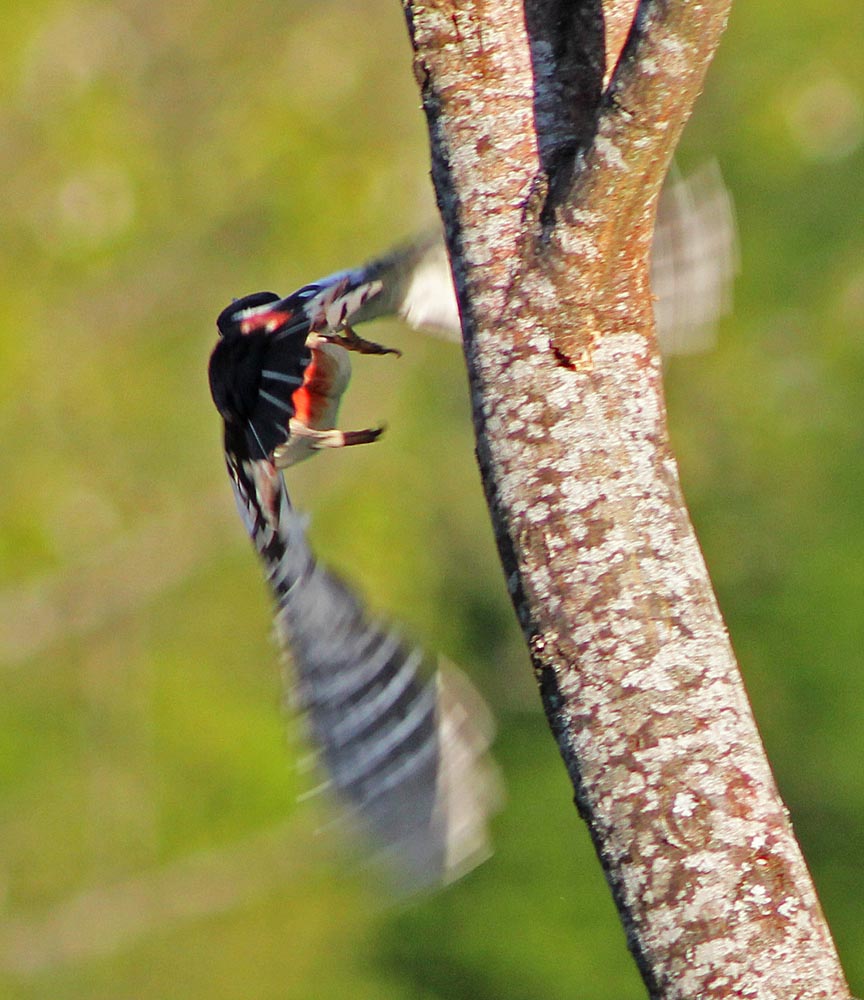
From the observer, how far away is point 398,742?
133cm

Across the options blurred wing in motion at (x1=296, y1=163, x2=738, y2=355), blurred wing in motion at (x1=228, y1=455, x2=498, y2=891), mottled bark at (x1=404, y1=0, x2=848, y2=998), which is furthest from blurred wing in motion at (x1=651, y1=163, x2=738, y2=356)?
blurred wing in motion at (x1=228, y1=455, x2=498, y2=891)

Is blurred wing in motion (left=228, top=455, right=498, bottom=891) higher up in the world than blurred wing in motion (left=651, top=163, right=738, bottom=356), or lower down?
lower down

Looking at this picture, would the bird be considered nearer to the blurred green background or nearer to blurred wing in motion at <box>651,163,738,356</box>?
blurred wing in motion at <box>651,163,738,356</box>

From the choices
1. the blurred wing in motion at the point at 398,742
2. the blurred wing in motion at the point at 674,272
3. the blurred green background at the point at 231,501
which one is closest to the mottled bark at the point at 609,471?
the blurred wing in motion at the point at 398,742

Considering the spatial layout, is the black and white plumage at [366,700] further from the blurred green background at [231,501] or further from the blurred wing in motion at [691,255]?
the blurred green background at [231,501]

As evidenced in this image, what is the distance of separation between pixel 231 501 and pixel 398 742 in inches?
131

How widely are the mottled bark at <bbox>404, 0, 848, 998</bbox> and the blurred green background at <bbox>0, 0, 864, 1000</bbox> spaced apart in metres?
3.14

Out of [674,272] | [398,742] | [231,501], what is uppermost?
[674,272]

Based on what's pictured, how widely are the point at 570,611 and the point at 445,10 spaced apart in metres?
0.63

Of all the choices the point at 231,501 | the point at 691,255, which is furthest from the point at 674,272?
the point at 231,501

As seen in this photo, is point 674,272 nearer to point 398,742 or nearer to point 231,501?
point 398,742

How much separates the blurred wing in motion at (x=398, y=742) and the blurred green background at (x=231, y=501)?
295 centimetres

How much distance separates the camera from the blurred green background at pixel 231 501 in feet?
14.4

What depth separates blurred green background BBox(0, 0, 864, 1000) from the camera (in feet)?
14.4
